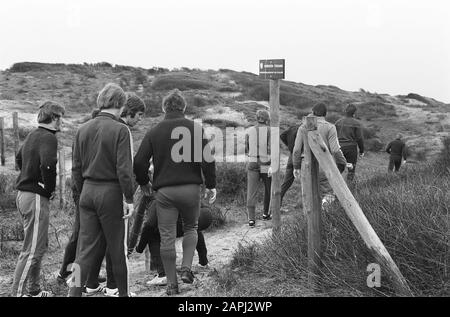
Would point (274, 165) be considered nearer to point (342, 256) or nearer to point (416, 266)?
point (342, 256)

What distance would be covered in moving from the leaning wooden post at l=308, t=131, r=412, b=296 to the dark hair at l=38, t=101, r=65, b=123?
227 centimetres

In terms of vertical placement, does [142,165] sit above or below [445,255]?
above

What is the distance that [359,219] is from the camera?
12.6ft

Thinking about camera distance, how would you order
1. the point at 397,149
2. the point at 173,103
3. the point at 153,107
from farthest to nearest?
1. the point at 153,107
2. the point at 397,149
3. the point at 173,103

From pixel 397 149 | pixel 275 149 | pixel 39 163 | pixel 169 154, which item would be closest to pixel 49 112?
pixel 39 163

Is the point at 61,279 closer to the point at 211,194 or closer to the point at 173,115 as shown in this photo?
the point at 211,194

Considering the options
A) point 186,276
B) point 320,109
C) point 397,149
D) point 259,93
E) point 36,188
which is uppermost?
point 259,93

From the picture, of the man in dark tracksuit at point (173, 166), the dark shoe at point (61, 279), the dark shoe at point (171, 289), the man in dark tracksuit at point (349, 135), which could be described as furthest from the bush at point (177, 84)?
the dark shoe at point (171, 289)

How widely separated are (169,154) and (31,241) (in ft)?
4.82

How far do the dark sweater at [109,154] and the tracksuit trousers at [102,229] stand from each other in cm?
8

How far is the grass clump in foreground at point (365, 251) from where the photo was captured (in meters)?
3.82
